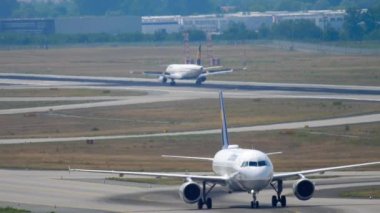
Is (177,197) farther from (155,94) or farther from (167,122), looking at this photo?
(155,94)

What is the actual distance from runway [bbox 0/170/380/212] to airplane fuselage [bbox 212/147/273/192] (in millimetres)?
1067

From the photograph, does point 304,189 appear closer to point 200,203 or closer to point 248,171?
point 248,171

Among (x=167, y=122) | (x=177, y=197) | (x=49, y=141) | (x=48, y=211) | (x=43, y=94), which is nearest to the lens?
(x=48, y=211)

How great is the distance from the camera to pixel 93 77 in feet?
586

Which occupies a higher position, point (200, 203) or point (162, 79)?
point (200, 203)

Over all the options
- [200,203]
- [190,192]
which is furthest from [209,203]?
[190,192]

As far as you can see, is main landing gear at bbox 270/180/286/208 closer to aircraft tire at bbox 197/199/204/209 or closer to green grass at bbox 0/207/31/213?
aircraft tire at bbox 197/199/204/209

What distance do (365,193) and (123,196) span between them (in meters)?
11.8

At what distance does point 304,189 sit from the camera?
56344 millimetres

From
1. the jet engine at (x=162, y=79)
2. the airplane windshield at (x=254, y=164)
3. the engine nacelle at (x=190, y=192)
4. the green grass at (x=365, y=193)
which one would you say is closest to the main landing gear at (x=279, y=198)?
the airplane windshield at (x=254, y=164)

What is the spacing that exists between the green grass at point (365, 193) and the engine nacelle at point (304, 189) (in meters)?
5.55

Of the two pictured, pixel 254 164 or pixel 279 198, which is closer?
pixel 254 164

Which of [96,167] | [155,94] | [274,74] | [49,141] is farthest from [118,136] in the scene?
[274,74]

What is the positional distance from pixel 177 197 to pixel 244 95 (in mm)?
74290
